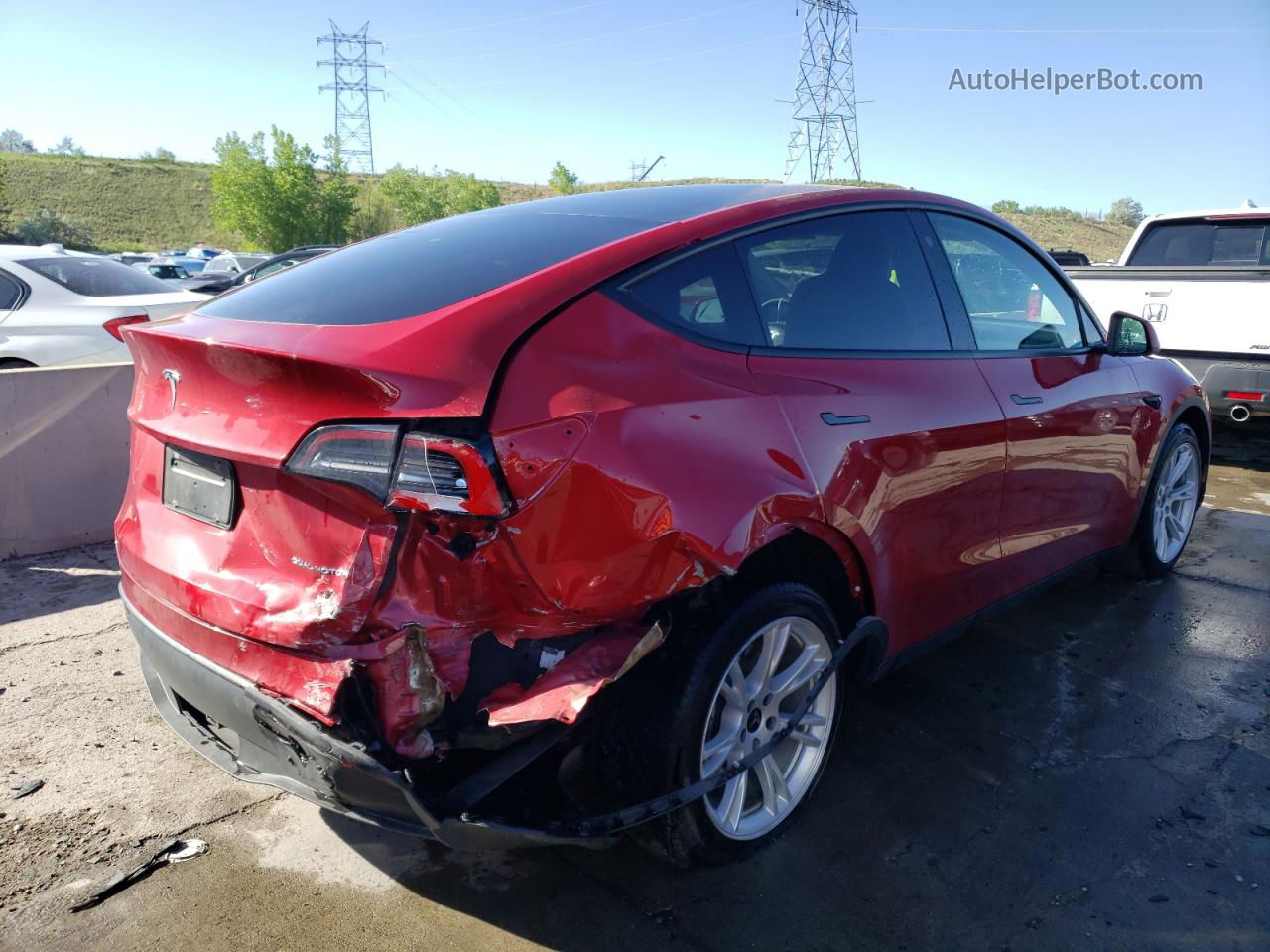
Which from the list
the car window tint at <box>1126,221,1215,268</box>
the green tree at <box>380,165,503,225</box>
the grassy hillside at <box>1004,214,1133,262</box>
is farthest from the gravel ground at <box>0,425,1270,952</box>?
the green tree at <box>380,165,503,225</box>

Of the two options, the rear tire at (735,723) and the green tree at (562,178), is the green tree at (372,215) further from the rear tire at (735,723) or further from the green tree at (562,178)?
the rear tire at (735,723)

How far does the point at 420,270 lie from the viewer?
8.07 ft

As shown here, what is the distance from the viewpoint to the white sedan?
6.56 metres

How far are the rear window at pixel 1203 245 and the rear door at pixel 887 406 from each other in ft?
21.4

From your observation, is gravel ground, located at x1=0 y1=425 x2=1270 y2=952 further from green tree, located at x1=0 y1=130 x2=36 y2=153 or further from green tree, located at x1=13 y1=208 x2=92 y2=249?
green tree, located at x1=0 y1=130 x2=36 y2=153

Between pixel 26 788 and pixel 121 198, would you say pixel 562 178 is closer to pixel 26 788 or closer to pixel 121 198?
pixel 121 198

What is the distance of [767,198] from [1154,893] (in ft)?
7.21

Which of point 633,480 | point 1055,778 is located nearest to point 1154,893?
point 1055,778

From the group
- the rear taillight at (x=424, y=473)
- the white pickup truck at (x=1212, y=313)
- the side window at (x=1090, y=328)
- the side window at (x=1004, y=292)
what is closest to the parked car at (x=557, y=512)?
the rear taillight at (x=424, y=473)

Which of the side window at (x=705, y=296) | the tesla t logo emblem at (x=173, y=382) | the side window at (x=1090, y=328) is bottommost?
the tesla t logo emblem at (x=173, y=382)

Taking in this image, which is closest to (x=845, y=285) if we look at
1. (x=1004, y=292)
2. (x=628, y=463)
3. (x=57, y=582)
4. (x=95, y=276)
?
(x=1004, y=292)

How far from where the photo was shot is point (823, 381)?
8.49ft

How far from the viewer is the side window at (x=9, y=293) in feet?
22.1

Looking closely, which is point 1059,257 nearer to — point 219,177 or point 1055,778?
point 1055,778
